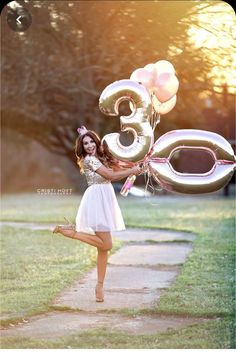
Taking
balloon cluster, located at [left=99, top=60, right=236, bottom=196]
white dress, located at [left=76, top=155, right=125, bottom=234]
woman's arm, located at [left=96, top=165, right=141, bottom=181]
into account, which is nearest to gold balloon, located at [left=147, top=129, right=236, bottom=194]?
balloon cluster, located at [left=99, top=60, right=236, bottom=196]

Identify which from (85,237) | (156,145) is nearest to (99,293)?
(85,237)

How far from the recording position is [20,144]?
1544 cm

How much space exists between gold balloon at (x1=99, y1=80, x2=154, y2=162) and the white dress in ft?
0.42

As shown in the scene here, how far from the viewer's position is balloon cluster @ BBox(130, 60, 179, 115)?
367 cm

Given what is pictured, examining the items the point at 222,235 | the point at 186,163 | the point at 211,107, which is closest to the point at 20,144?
the point at 186,163

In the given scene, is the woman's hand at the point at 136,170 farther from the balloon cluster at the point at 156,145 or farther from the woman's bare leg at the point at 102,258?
the woman's bare leg at the point at 102,258

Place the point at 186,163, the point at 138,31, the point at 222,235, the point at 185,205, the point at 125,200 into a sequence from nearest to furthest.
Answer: the point at 138,31, the point at 222,235, the point at 185,205, the point at 125,200, the point at 186,163

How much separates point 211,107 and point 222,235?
12.6ft

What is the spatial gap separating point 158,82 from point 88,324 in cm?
112

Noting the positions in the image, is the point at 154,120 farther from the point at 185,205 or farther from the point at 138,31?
the point at 185,205

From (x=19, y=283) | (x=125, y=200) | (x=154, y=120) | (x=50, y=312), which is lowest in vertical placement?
(x=125, y=200)

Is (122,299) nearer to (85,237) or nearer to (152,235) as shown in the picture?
(85,237)

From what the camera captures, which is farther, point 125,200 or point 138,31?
point 125,200

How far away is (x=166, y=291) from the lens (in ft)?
14.7
